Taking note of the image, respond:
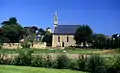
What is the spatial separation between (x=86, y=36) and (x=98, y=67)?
6642 cm

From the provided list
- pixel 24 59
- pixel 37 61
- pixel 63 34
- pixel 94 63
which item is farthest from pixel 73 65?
pixel 63 34

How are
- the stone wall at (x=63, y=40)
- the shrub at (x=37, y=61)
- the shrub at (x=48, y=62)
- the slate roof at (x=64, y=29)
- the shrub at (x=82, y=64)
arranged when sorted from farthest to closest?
1. the slate roof at (x=64, y=29)
2. the stone wall at (x=63, y=40)
3. the shrub at (x=37, y=61)
4. the shrub at (x=48, y=62)
5. the shrub at (x=82, y=64)

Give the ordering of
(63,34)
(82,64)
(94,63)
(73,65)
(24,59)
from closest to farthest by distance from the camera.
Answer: (94,63) → (82,64) → (73,65) → (24,59) → (63,34)

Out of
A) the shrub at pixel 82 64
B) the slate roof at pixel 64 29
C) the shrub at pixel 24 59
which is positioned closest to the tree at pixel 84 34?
the slate roof at pixel 64 29

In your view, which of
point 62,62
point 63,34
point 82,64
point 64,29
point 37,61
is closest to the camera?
point 82,64

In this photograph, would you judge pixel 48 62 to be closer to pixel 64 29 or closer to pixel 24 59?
pixel 24 59

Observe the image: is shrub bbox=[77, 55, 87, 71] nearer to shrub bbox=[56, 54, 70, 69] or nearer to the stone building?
shrub bbox=[56, 54, 70, 69]

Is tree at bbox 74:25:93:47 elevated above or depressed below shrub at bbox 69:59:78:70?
above

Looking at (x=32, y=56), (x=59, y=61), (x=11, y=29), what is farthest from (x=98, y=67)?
(x=11, y=29)

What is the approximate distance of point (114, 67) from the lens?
840 inches

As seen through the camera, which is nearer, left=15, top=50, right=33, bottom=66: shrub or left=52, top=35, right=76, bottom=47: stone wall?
left=15, top=50, right=33, bottom=66: shrub

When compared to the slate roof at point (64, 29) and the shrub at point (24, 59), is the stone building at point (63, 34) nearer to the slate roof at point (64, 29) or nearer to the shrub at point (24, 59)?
the slate roof at point (64, 29)

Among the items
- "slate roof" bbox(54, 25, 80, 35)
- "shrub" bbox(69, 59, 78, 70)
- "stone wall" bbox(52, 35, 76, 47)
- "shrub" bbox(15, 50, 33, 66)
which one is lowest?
"shrub" bbox(69, 59, 78, 70)

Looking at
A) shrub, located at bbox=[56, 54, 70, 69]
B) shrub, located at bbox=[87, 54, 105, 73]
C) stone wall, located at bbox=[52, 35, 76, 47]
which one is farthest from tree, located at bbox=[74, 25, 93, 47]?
shrub, located at bbox=[87, 54, 105, 73]
